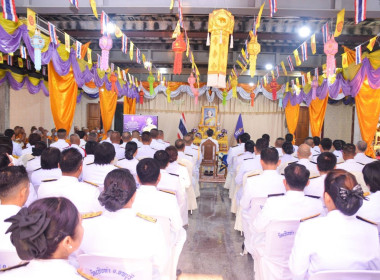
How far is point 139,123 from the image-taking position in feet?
34.8

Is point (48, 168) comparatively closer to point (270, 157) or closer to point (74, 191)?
point (74, 191)

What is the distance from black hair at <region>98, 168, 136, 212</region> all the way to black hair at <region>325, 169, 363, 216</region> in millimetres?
1133

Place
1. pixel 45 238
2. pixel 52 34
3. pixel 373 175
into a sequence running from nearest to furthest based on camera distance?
pixel 45 238 → pixel 373 175 → pixel 52 34

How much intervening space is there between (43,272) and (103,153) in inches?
86.9

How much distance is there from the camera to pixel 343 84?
679 cm

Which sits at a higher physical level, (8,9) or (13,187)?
(8,9)

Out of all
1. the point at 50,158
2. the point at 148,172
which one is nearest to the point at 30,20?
the point at 50,158

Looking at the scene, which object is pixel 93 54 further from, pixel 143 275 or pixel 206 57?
pixel 143 275

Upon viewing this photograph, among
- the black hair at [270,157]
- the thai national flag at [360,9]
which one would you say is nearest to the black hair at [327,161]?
the black hair at [270,157]

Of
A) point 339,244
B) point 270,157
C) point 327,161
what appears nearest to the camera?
point 339,244

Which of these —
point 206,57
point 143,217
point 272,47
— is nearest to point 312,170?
point 143,217

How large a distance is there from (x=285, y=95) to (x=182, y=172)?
832 centimetres

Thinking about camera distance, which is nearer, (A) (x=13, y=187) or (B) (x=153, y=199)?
(A) (x=13, y=187)

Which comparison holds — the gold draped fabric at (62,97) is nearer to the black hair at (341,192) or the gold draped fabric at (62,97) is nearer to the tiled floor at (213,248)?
the tiled floor at (213,248)
